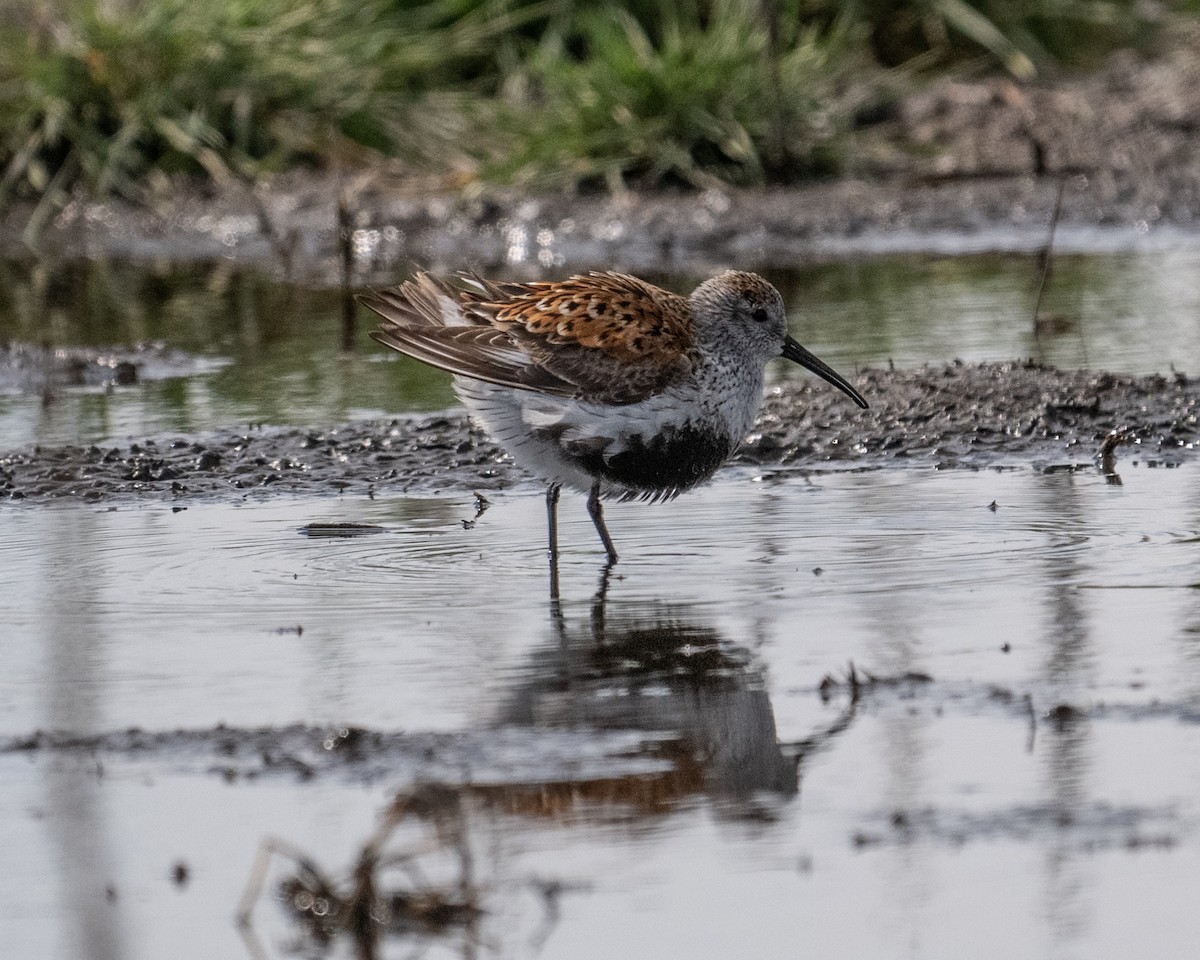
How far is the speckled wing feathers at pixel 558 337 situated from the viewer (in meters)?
7.01

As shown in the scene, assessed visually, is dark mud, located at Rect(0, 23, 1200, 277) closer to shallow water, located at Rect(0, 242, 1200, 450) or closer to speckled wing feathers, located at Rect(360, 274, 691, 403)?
shallow water, located at Rect(0, 242, 1200, 450)

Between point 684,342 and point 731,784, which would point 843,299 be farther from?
point 731,784

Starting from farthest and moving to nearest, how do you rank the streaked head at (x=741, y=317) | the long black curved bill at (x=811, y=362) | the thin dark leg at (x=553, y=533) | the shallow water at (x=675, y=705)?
1. the long black curved bill at (x=811, y=362)
2. the streaked head at (x=741, y=317)
3. the thin dark leg at (x=553, y=533)
4. the shallow water at (x=675, y=705)

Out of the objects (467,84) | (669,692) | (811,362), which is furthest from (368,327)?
(669,692)

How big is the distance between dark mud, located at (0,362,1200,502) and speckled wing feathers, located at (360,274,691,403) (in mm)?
1072

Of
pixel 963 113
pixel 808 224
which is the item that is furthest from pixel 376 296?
pixel 963 113

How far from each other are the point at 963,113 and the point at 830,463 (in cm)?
911

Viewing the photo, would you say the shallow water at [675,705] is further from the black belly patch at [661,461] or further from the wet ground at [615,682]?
the black belly patch at [661,461]

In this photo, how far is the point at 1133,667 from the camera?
17.8 feet

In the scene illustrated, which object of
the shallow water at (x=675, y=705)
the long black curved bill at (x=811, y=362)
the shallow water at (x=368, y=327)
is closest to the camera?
the shallow water at (x=675, y=705)

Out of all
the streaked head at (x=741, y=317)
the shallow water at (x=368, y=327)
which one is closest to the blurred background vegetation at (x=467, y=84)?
the shallow water at (x=368, y=327)

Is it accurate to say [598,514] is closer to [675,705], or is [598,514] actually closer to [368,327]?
[675,705]

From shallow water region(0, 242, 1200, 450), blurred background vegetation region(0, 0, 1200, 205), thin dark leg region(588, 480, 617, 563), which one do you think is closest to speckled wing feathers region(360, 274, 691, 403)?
thin dark leg region(588, 480, 617, 563)

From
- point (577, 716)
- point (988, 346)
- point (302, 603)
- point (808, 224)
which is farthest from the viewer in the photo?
point (808, 224)
